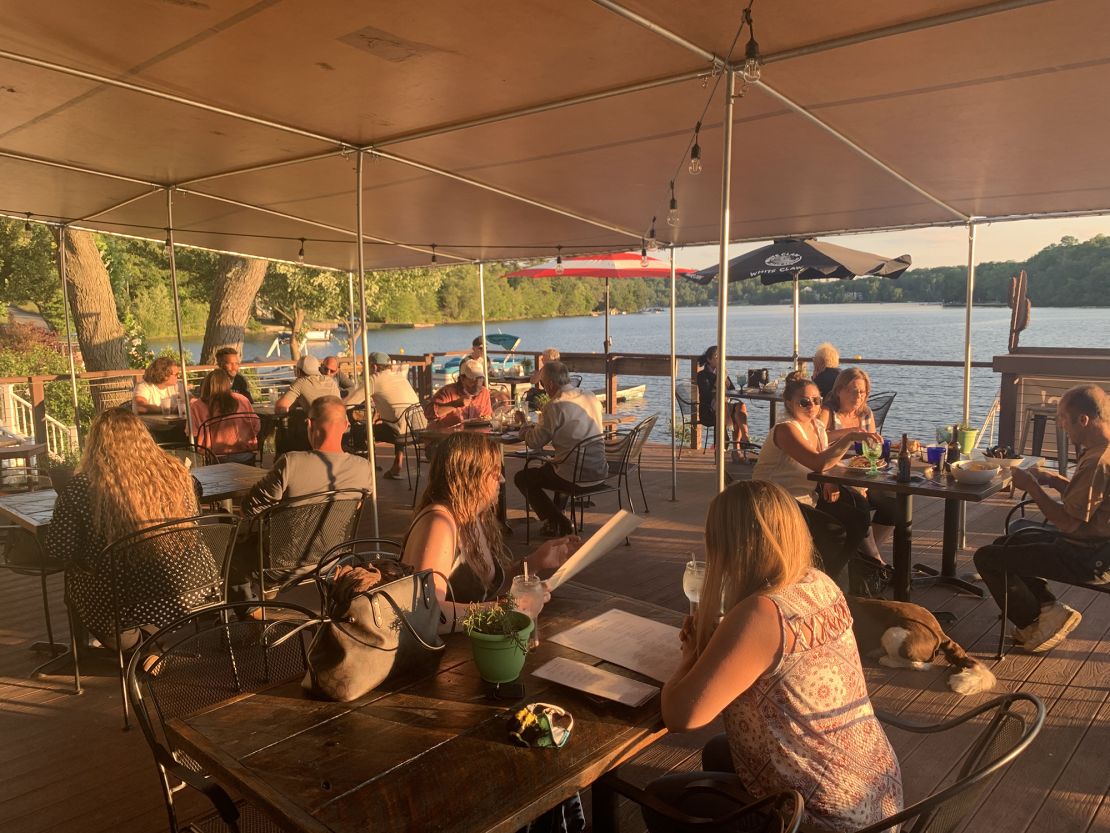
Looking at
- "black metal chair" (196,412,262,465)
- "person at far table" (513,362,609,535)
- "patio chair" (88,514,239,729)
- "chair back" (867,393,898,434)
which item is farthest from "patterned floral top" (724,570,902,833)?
"chair back" (867,393,898,434)

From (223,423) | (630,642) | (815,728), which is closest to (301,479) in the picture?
(630,642)

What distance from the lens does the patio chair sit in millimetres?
2852

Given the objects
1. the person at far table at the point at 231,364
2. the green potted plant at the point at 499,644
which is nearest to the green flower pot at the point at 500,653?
the green potted plant at the point at 499,644

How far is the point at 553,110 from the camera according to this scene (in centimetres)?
353

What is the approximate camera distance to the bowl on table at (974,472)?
12.4 ft

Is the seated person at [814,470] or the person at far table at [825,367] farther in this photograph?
the person at far table at [825,367]

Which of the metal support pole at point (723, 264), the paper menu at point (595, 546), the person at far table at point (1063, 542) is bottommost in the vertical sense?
the person at far table at point (1063, 542)

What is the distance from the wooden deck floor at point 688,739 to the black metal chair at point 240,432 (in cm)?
168

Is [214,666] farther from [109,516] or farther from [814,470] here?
[814,470]

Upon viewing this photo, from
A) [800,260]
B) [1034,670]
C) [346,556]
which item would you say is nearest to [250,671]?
[346,556]

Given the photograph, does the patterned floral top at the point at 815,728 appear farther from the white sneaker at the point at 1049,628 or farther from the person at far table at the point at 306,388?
the person at far table at the point at 306,388

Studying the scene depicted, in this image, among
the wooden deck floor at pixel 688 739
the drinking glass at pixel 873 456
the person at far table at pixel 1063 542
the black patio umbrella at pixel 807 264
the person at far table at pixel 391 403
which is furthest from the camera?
the black patio umbrella at pixel 807 264

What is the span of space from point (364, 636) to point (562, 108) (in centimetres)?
269

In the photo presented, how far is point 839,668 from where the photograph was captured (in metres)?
1.58
